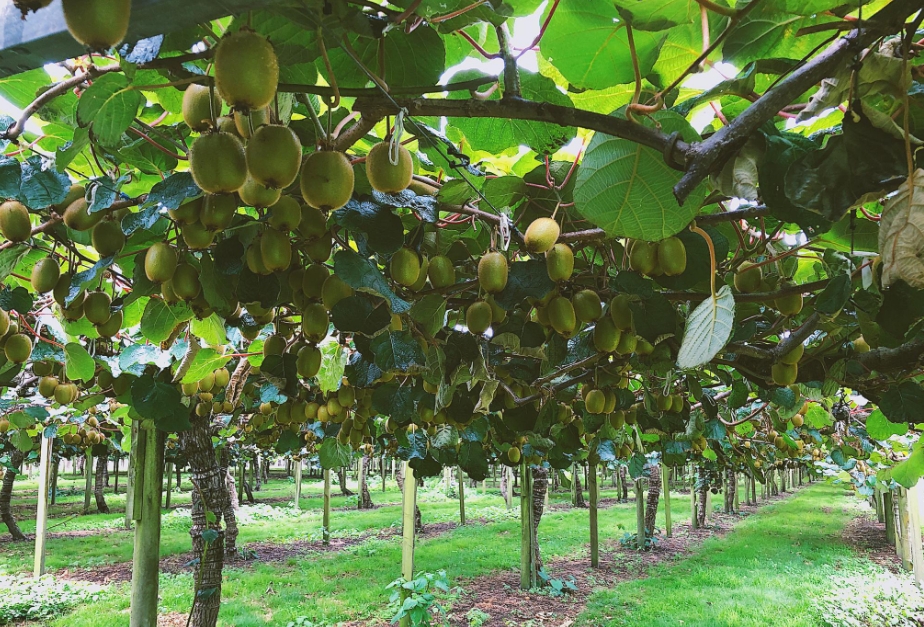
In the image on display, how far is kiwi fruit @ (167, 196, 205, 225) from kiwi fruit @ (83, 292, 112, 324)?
52cm

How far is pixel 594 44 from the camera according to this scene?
38.1 inches

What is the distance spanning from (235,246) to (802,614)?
10371mm

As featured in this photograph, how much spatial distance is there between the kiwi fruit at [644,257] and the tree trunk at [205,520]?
14.8ft

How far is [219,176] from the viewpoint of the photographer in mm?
809

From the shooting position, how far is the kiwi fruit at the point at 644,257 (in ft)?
4.05

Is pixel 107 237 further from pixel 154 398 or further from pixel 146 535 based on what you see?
pixel 146 535

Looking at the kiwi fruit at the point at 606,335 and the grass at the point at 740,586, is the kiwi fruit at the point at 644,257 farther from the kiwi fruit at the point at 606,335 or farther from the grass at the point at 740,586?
the grass at the point at 740,586

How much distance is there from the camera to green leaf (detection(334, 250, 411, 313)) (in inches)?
45.4

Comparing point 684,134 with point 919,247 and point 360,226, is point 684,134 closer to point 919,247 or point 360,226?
point 919,247

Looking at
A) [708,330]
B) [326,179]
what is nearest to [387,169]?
[326,179]

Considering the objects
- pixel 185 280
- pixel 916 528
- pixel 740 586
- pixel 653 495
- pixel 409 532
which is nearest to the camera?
pixel 185 280

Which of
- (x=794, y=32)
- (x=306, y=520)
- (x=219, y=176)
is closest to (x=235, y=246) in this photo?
(x=219, y=176)

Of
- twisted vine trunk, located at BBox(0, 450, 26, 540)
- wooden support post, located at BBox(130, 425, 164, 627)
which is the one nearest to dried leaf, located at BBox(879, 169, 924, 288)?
wooden support post, located at BBox(130, 425, 164, 627)

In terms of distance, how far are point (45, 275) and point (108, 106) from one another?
1.87ft
